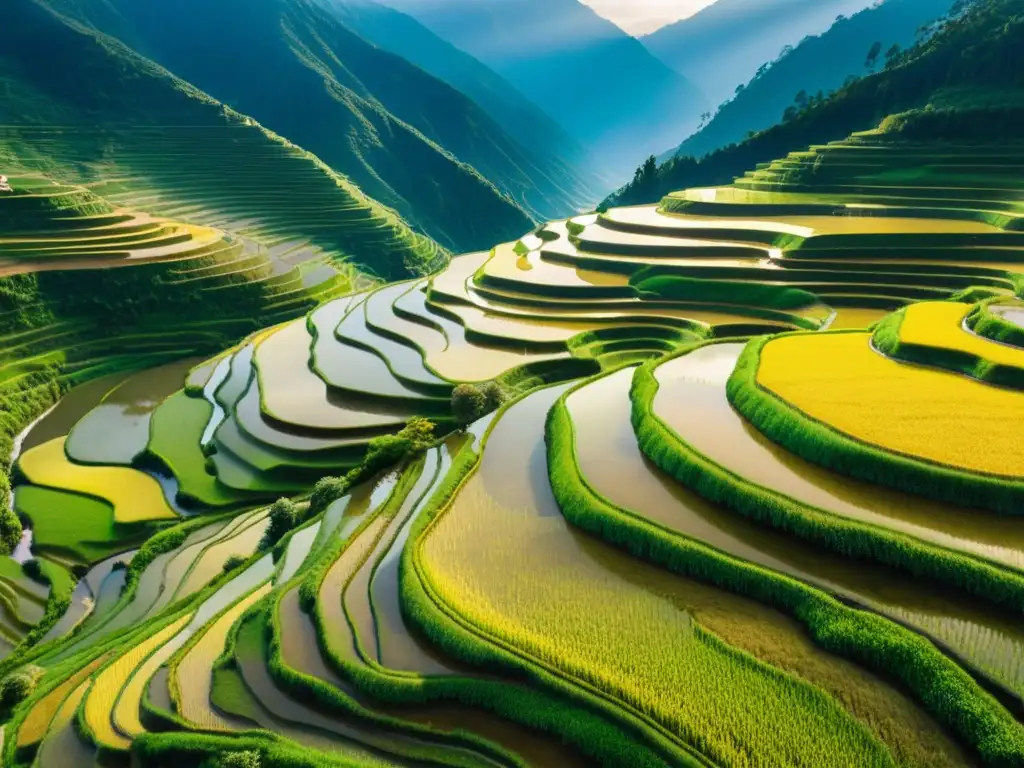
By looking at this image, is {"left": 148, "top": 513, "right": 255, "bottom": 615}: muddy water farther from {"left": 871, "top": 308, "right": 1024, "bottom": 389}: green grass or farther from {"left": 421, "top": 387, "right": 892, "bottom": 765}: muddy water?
{"left": 871, "top": 308, "right": 1024, "bottom": 389}: green grass

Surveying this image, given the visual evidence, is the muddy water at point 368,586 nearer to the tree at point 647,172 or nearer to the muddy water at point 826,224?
the muddy water at point 826,224

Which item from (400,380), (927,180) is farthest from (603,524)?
(927,180)

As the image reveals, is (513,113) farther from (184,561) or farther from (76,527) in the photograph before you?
(184,561)

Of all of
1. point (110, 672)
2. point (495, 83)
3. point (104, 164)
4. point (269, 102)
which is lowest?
point (110, 672)

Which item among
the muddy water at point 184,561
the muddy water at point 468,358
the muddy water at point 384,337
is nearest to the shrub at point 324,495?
the muddy water at point 184,561

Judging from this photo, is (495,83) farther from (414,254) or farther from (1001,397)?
(1001,397)

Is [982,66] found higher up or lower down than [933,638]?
higher up
